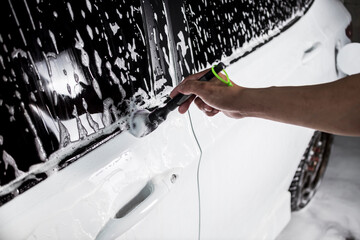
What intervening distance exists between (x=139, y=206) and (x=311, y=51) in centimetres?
139

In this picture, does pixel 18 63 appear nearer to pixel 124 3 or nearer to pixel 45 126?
pixel 45 126

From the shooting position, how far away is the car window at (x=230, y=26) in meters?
1.12

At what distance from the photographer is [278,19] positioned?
5.60 feet

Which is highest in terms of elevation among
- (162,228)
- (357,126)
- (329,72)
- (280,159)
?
(357,126)

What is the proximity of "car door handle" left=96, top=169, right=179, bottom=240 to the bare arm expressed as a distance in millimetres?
220

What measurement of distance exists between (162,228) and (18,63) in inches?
23.6

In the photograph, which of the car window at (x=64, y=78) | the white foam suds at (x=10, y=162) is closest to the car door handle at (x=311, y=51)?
the car window at (x=64, y=78)

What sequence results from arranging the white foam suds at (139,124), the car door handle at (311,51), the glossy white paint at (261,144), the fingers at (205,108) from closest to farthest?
the white foam suds at (139,124) < the fingers at (205,108) < the glossy white paint at (261,144) < the car door handle at (311,51)

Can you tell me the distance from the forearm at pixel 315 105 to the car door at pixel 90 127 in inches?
9.9

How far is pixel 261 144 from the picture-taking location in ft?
4.62

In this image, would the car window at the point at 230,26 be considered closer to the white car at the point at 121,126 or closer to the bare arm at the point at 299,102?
the white car at the point at 121,126

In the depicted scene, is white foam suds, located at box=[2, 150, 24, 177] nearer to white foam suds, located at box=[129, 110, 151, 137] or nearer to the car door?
the car door

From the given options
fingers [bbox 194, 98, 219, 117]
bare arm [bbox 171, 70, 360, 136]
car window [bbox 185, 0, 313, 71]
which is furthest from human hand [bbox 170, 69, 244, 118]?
car window [bbox 185, 0, 313, 71]

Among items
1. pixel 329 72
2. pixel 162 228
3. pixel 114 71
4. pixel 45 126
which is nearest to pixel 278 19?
pixel 329 72
